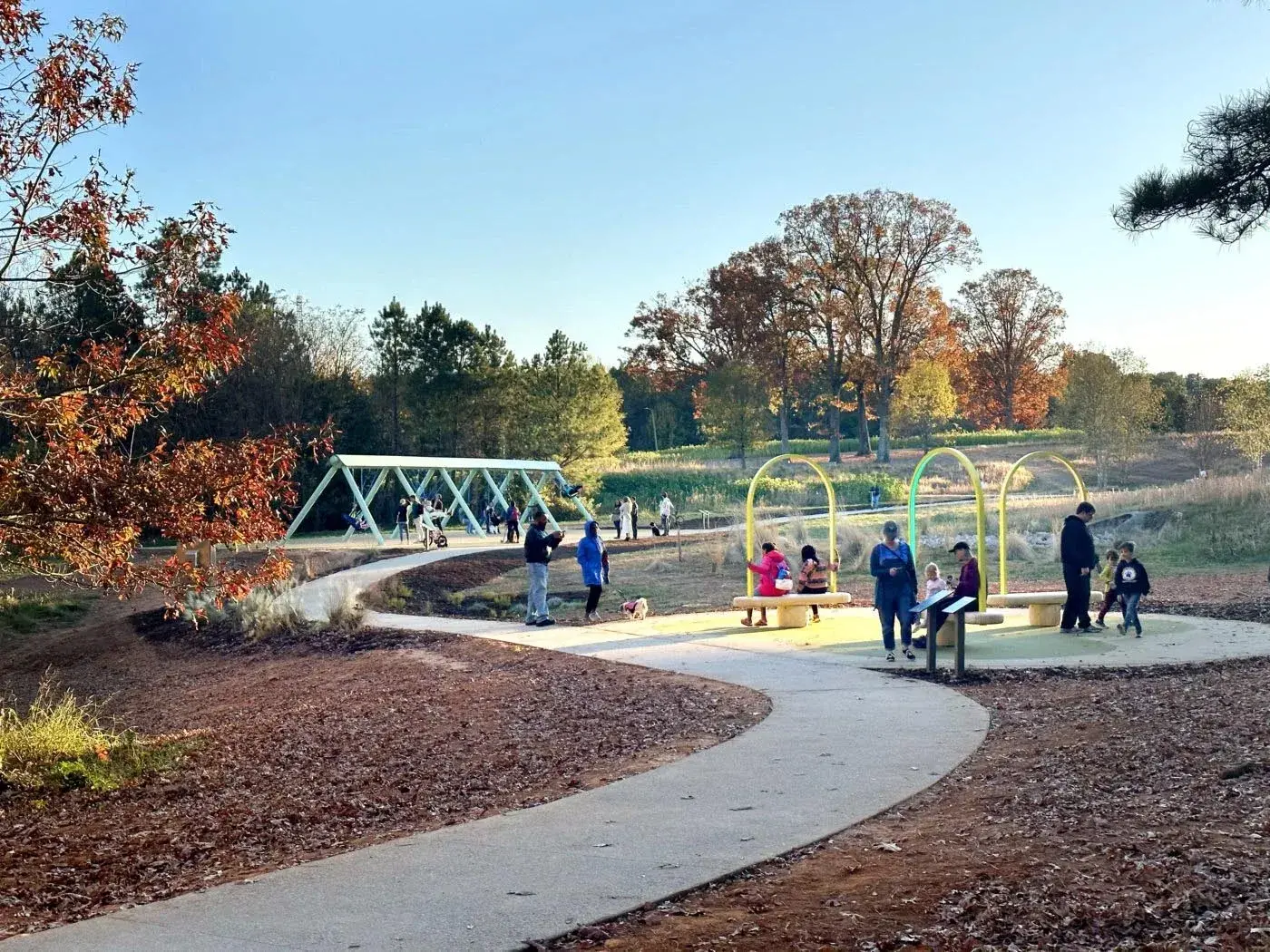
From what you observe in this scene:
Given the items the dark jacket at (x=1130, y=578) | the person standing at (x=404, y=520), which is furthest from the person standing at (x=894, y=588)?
the person standing at (x=404, y=520)

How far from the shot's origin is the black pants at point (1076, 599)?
15086mm

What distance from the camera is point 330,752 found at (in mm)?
9641

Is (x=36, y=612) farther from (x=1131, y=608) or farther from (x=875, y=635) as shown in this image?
(x=1131, y=608)

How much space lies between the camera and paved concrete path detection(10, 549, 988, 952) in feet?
16.0

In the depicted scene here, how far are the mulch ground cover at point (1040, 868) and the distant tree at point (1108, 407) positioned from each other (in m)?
49.1

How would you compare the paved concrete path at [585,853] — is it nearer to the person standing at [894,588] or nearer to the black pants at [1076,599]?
the person standing at [894,588]

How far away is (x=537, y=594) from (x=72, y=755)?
8.10 meters

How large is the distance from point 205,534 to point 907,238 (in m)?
63.6

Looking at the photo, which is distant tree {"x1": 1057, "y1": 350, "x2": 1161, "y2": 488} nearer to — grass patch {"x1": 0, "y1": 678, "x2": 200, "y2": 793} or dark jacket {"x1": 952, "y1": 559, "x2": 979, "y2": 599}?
dark jacket {"x1": 952, "y1": 559, "x2": 979, "y2": 599}

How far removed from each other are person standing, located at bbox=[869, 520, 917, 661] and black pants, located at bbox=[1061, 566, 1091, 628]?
2.73 meters

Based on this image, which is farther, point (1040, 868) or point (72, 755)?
point (72, 755)

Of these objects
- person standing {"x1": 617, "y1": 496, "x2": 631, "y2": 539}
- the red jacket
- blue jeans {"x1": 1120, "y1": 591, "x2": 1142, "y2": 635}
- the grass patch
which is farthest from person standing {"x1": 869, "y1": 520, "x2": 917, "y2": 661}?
person standing {"x1": 617, "y1": 496, "x2": 631, "y2": 539}

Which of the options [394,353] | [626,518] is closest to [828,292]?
[394,353]

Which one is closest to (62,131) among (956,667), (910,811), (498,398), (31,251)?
(31,251)
